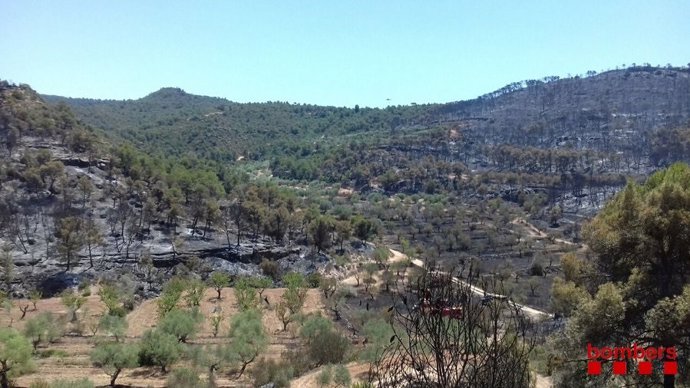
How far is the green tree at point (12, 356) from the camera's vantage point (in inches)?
751

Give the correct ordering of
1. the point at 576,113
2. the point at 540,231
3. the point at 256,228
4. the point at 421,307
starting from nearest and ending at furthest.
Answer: the point at 421,307 < the point at 256,228 < the point at 540,231 < the point at 576,113

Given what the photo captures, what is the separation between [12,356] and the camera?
1911 centimetres

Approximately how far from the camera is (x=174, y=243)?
158 ft

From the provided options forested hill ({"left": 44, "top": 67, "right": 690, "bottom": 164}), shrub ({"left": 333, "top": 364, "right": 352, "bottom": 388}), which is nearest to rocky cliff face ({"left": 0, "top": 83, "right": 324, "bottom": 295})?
shrub ({"left": 333, "top": 364, "right": 352, "bottom": 388})

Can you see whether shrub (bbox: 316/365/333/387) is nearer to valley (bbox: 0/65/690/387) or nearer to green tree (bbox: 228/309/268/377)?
valley (bbox: 0/65/690/387)

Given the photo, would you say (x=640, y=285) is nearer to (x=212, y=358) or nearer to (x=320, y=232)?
(x=212, y=358)

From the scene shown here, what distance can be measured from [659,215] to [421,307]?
9.22 metres

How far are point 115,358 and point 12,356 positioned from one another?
12.1ft

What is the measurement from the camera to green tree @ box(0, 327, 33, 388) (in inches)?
751

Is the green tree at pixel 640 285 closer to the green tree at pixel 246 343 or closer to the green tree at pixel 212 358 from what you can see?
the green tree at pixel 246 343

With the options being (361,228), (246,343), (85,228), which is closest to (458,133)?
(361,228)

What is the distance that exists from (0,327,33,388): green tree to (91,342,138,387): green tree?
244 centimetres

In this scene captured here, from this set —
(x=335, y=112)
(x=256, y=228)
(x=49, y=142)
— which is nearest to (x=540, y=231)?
(x=256, y=228)

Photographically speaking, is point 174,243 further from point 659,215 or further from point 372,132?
point 372,132
